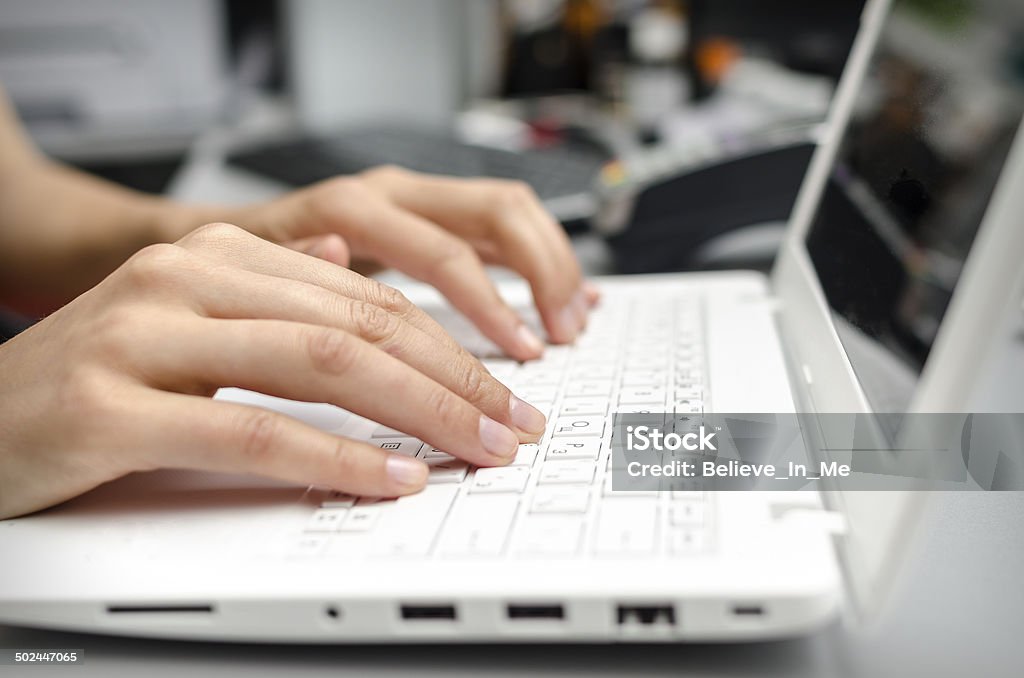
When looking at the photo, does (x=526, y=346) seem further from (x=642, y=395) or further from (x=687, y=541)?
(x=687, y=541)

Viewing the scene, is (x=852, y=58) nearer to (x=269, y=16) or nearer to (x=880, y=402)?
(x=880, y=402)

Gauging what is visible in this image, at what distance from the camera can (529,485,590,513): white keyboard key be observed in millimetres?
328

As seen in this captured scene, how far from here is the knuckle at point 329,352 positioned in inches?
14.0

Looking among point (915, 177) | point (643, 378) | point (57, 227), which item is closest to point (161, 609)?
point (643, 378)

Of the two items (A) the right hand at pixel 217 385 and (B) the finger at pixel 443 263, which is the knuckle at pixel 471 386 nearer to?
(A) the right hand at pixel 217 385

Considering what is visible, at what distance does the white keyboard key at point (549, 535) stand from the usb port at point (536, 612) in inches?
0.7

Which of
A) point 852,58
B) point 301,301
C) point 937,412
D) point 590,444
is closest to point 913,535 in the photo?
point 937,412

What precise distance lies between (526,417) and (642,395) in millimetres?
73

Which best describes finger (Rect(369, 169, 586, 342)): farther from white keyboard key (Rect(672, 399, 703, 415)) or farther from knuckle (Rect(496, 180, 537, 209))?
white keyboard key (Rect(672, 399, 703, 415))

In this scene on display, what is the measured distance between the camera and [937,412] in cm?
29

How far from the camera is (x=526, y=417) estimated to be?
40 cm

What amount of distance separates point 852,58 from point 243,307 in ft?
1.48

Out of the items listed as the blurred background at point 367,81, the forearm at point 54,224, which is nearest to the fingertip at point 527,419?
the forearm at point 54,224

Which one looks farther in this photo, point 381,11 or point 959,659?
point 381,11
